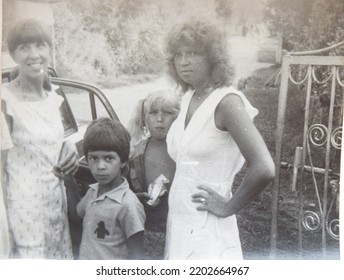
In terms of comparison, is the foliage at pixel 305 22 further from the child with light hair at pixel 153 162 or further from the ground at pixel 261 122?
the child with light hair at pixel 153 162

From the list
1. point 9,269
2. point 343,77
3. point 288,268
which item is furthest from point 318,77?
point 9,269

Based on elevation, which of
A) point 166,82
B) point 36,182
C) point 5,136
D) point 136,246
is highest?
point 166,82

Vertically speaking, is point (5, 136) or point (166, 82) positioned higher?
point (166, 82)

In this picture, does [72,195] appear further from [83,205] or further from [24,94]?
[24,94]

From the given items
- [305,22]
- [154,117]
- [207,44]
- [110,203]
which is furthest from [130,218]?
[305,22]

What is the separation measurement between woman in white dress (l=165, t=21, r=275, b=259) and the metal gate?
155 millimetres

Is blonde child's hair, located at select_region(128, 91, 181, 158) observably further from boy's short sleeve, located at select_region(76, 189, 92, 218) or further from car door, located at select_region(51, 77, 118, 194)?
boy's short sleeve, located at select_region(76, 189, 92, 218)

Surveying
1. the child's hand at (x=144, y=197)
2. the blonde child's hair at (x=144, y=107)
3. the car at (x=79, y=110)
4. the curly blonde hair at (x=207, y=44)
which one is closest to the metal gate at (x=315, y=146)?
the curly blonde hair at (x=207, y=44)

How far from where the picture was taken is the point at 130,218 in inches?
106

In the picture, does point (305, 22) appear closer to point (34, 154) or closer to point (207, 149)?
point (207, 149)

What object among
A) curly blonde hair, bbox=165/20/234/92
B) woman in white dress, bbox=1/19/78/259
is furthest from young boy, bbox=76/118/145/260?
curly blonde hair, bbox=165/20/234/92

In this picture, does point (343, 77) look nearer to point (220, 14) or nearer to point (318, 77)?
point (318, 77)

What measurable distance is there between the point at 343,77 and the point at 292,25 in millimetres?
340

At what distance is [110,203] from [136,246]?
0.76ft
